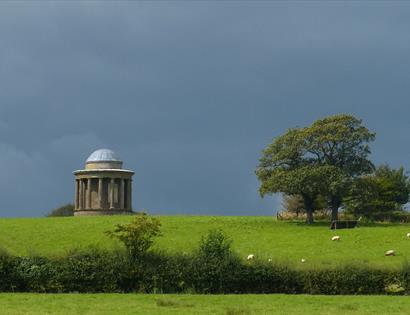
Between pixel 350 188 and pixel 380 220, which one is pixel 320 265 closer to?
pixel 350 188

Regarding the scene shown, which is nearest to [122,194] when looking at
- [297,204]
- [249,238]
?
[297,204]

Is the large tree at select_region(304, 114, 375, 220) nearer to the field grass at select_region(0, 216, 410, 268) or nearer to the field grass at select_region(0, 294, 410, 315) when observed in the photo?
the field grass at select_region(0, 216, 410, 268)

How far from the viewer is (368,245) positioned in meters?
62.5

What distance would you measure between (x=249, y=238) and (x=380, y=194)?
107 feet

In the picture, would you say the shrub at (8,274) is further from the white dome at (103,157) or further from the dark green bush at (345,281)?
the white dome at (103,157)

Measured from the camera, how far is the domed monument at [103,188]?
112188 mm

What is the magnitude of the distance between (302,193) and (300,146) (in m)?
5.15

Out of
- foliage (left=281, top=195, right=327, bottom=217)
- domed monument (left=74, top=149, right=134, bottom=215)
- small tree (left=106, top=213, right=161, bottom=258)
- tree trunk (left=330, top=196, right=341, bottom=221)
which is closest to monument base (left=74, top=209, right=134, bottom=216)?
domed monument (left=74, top=149, right=134, bottom=215)

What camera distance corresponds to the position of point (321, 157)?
85.1m

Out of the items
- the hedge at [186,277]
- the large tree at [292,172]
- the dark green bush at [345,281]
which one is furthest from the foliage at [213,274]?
the large tree at [292,172]

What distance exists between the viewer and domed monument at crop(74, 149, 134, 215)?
112188 millimetres

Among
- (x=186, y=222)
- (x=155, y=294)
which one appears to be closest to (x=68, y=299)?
(x=155, y=294)

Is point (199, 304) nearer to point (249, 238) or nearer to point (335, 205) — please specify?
point (249, 238)

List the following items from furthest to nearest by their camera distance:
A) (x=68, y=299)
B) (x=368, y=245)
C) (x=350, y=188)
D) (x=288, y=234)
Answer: (x=350, y=188) < (x=288, y=234) < (x=368, y=245) < (x=68, y=299)
